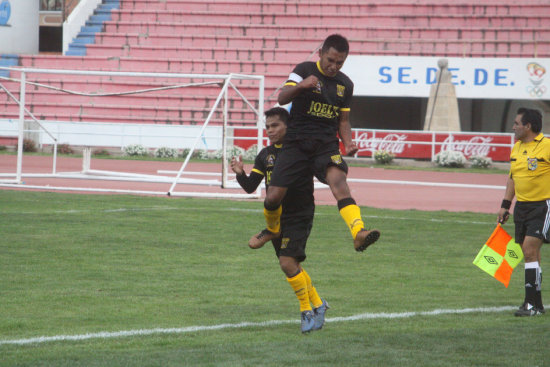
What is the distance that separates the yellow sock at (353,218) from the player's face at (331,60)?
102 centimetres

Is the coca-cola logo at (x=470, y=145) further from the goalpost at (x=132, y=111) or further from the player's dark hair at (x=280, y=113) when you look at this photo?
the player's dark hair at (x=280, y=113)

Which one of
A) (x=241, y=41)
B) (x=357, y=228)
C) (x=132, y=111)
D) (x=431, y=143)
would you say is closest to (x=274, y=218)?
(x=357, y=228)

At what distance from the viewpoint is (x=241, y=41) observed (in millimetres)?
38406

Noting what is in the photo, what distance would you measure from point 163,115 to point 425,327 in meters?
30.2

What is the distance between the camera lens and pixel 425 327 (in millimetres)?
6594

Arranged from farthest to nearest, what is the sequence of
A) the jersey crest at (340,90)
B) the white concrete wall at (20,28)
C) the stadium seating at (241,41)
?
the white concrete wall at (20,28), the stadium seating at (241,41), the jersey crest at (340,90)

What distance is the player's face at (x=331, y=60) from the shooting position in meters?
6.54

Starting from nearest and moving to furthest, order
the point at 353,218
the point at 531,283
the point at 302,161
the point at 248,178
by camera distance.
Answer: the point at 353,218 → the point at 302,161 → the point at 248,178 → the point at 531,283

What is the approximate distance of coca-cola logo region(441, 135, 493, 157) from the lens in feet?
101

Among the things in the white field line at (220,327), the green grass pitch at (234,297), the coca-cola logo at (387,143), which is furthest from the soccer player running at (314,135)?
the coca-cola logo at (387,143)

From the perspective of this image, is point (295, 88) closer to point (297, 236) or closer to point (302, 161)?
point (302, 161)

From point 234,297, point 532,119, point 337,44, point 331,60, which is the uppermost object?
point 337,44

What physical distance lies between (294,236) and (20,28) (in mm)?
37462

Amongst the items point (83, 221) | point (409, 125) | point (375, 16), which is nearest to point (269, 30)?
point (375, 16)
